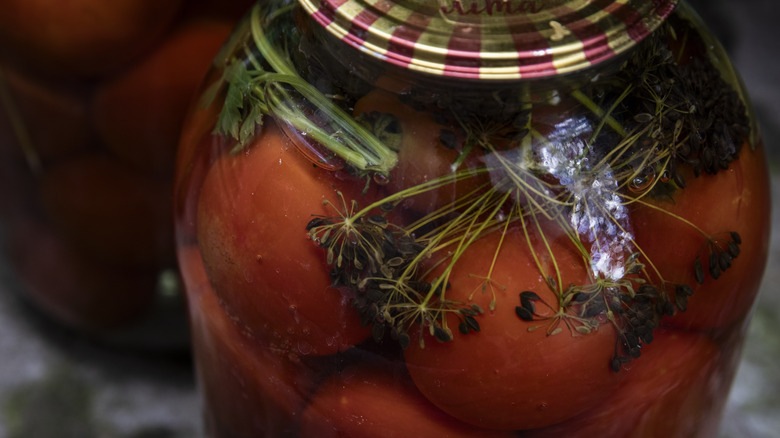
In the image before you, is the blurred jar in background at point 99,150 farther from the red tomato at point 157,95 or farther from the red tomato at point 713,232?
the red tomato at point 713,232

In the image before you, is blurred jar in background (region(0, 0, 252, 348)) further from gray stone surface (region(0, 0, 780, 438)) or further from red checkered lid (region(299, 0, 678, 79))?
red checkered lid (region(299, 0, 678, 79))

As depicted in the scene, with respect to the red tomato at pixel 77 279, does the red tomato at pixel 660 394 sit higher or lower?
higher

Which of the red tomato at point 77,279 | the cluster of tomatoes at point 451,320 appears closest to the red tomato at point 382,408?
the cluster of tomatoes at point 451,320

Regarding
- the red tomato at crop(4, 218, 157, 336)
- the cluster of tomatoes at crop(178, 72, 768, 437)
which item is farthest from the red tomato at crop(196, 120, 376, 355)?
the red tomato at crop(4, 218, 157, 336)

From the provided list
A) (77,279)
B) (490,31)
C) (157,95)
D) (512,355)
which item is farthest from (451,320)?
(77,279)

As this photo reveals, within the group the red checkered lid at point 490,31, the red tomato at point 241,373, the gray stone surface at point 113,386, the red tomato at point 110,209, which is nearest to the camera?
the red checkered lid at point 490,31

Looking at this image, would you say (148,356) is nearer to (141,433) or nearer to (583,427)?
(141,433)

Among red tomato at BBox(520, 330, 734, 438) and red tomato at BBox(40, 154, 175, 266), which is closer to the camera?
→ red tomato at BBox(520, 330, 734, 438)
